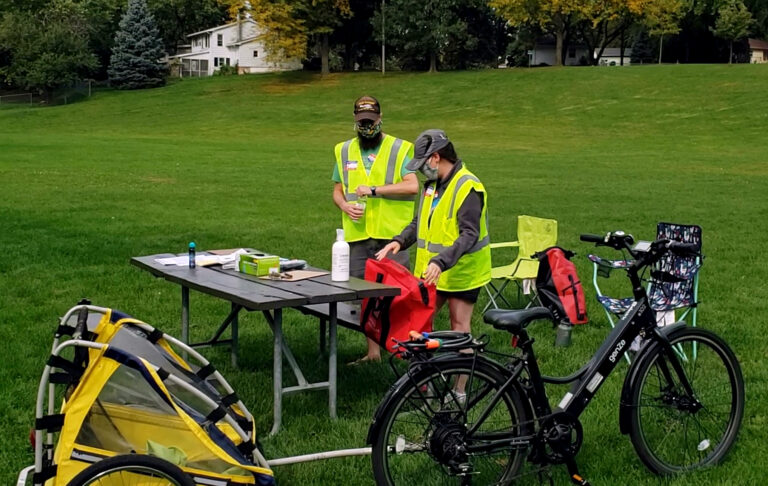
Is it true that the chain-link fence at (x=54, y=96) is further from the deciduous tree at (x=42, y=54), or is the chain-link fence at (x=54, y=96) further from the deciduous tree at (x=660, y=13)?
the deciduous tree at (x=660, y=13)

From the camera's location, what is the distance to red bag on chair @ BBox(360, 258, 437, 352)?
5070 mm

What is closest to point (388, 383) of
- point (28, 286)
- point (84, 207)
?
point (28, 286)

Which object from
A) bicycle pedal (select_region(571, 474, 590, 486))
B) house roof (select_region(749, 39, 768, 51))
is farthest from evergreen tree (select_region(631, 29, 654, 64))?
bicycle pedal (select_region(571, 474, 590, 486))

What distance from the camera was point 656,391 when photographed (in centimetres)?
446

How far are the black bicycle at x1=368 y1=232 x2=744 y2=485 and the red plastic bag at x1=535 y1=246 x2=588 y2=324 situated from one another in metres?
2.57

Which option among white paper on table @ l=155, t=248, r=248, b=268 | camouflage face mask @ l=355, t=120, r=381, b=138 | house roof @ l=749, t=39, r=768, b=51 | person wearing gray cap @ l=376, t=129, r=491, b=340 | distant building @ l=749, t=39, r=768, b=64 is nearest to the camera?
person wearing gray cap @ l=376, t=129, r=491, b=340

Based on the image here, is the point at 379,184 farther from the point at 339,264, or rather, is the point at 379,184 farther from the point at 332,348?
the point at 332,348

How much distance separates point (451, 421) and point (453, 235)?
1.68m

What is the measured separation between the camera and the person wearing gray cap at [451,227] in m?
5.19

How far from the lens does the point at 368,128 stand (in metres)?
6.12

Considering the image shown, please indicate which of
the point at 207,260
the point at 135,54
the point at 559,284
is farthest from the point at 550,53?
the point at 207,260

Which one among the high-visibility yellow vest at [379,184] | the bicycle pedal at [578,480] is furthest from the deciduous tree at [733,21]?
the bicycle pedal at [578,480]

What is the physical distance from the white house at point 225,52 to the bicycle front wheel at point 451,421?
80420 millimetres

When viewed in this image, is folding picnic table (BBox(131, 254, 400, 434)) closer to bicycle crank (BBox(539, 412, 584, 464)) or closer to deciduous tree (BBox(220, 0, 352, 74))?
bicycle crank (BBox(539, 412, 584, 464))
